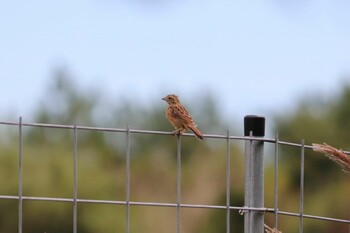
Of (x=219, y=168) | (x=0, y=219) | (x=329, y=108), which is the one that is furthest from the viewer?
(x=329, y=108)

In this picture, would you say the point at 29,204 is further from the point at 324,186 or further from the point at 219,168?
the point at 324,186

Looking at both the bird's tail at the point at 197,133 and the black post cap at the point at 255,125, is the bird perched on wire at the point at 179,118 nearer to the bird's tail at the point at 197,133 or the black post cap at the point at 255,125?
the bird's tail at the point at 197,133

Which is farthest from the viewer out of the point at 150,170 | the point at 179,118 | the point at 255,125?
the point at 150,170

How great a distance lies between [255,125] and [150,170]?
31.1 m

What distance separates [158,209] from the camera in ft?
104

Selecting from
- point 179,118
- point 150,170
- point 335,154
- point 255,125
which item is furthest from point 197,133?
point 150,170

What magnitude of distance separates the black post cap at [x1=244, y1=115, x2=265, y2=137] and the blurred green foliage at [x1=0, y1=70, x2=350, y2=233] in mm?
17397

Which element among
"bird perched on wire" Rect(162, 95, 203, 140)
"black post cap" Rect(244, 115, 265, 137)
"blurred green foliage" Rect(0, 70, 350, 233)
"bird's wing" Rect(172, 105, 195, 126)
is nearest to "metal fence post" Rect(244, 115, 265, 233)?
"black post cap" Rect(244, 115, 265, 137)

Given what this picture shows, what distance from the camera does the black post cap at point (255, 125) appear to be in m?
5.48

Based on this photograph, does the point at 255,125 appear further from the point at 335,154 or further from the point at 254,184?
the point at 335,154

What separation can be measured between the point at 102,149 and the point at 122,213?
28.2ft

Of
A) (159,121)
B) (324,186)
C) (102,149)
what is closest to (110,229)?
(324,186)

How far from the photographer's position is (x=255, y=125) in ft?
18.0

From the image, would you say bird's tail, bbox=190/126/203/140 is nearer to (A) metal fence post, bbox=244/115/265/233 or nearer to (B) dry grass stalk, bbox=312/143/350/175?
(A) metal fence post, bbox=244/115/265/233
